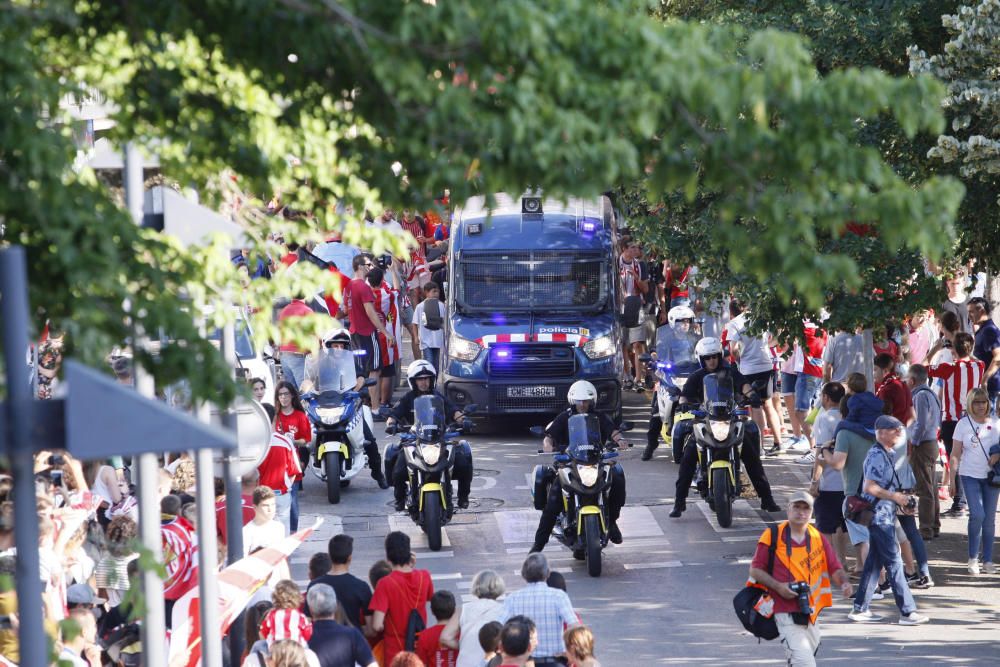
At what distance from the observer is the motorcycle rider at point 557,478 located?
1428 cm

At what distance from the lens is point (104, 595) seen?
11047mm

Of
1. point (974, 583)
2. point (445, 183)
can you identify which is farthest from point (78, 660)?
point (974, 583)

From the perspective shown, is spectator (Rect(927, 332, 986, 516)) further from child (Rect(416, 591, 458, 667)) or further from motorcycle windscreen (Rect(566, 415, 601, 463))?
child (Rect(416, 591, 458, 667))

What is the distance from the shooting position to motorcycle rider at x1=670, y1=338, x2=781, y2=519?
15.6 m

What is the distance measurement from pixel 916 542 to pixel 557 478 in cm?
315

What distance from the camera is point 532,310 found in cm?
2052

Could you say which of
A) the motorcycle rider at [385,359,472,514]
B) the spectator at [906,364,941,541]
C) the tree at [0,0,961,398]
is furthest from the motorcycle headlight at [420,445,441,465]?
the tree at [0,0,961,398]

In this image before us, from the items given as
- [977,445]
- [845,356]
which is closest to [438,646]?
[977,445]

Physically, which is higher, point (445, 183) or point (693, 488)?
point (445, 183)

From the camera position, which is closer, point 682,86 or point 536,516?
point 682,86

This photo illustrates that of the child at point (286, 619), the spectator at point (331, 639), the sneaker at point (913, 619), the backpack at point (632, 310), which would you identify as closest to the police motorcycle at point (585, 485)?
the sneaker at point (913, 619)

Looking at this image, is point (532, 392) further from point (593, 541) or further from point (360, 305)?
point (593, 541)

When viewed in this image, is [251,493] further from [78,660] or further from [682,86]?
[682,86]

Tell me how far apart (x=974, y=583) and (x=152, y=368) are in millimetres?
9977
